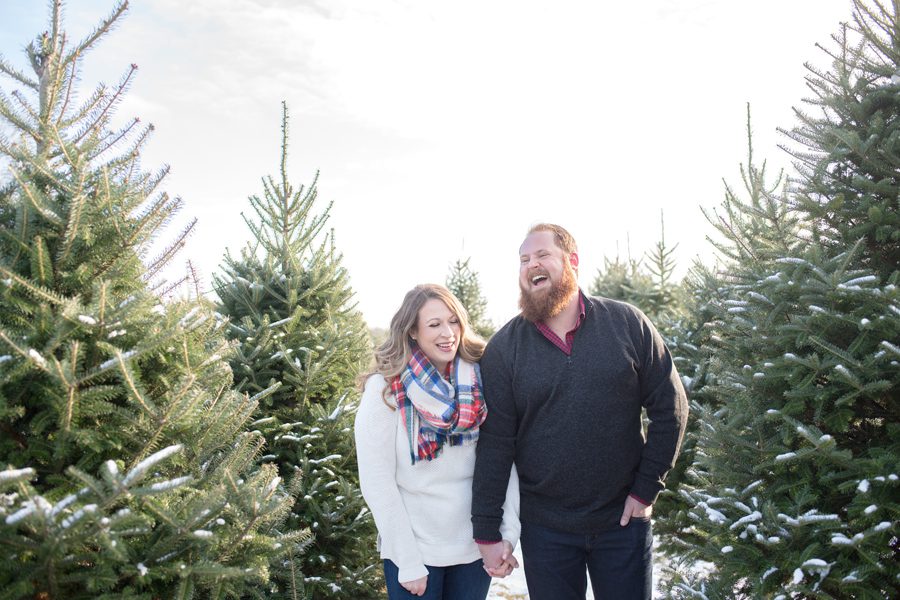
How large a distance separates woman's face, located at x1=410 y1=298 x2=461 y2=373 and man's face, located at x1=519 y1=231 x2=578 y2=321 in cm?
47

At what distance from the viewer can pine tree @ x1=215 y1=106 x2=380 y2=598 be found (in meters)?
4.45

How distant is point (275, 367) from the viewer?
4.87 metres

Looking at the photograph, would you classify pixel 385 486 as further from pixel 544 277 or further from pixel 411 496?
pixel 544 277

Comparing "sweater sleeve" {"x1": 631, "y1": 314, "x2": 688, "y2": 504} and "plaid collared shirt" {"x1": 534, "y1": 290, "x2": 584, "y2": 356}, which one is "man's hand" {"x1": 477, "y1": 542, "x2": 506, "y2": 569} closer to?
"sweater sleeve" {"x1": 631, "y1": 314, "x2": 688, "y2": 504}

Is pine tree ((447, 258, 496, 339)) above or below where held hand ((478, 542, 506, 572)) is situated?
above

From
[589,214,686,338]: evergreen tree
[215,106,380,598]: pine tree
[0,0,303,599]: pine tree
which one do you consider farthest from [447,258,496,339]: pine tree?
[0,0,303,599]: pine tree

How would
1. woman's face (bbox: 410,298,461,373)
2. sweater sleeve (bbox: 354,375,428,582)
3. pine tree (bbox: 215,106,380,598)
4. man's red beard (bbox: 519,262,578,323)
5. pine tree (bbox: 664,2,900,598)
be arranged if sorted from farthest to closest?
pine tree (bbox: 215,106,380,598) < man's red beard (bbox: 519,262,578,323) < woman's face (bbox: 410,298,461,373) < sweater sleeve (bbox: 354,375,428,582) < pine tree (bbox: 664,2,900,598)

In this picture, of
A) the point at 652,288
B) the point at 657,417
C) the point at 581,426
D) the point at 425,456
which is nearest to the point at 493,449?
the point at 425,456

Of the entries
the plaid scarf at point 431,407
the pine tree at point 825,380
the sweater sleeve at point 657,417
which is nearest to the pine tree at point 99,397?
the plaid scarf at point 431,407

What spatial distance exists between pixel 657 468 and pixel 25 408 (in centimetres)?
292

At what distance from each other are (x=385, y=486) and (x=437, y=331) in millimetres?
822

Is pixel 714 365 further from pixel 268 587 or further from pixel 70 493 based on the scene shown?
pixel 70 493

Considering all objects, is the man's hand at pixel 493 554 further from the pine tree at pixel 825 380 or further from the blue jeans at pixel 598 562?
the pine tree at pixel 825 380

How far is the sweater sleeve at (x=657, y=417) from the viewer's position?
3.16 m
